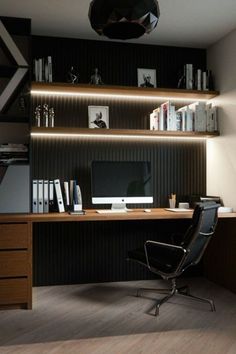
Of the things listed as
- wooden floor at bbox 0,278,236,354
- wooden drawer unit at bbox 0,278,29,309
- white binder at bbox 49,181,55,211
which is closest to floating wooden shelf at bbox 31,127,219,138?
white binder at bbox 49,181,55,211

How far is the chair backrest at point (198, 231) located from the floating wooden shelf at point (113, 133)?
106 cm

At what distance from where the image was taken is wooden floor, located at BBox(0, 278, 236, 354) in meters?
2.65

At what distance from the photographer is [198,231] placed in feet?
10.6

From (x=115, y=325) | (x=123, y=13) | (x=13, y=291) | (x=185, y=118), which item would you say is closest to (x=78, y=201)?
(x=13, y=291)

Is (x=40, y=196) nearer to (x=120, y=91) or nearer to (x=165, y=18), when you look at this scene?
(x=120, y=91)

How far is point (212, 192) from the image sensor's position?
437 cm

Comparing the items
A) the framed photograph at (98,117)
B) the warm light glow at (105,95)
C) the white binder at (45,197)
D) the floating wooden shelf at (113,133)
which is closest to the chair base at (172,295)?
the white binder at (45,197)

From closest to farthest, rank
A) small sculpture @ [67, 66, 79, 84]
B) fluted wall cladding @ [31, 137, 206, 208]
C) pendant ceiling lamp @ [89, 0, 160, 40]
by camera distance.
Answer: pendant ceiling lamp @ [89, 0, 160, 40] < small sculpture @ [67, 66, 79, 84] < fluted wall cladding @ [31, 137, 206, 208]

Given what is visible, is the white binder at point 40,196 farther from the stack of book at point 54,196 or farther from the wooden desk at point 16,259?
the wooden desk at point 16,259

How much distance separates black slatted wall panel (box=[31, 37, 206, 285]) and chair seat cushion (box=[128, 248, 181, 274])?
0.82 metres

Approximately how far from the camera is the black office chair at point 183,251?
10.6 ft

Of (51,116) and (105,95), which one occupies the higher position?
(105,95)

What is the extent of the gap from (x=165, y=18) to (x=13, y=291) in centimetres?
287

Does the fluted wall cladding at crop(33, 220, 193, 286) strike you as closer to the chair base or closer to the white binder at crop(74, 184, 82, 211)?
the white binder at crop(74, 184, 82, 211)
